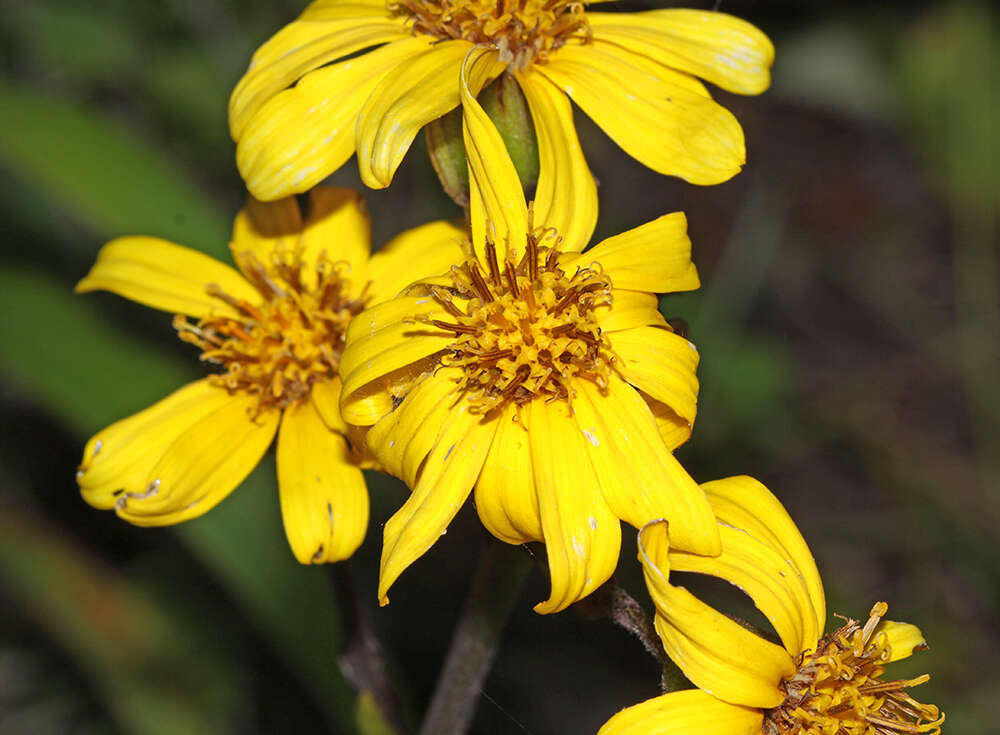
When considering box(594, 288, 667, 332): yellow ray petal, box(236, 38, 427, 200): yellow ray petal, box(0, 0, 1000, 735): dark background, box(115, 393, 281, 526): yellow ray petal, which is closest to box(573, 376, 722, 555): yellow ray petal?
box(594, 288, 667, 332): yellow ray petal

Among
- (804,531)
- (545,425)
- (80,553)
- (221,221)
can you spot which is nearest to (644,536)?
(545,425)

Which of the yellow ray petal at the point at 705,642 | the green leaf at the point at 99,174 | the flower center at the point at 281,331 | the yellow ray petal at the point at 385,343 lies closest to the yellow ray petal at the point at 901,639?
the yellow ray petal at the point at 705,642

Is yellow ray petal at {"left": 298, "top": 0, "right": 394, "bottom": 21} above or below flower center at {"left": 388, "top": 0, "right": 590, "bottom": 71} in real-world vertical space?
above

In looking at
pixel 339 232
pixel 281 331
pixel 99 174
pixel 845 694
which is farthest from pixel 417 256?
pixel 99 174

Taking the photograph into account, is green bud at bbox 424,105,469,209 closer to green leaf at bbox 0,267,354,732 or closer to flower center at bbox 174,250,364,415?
flower center at bbox 174,250,364,415

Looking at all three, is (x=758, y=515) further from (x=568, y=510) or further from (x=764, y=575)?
(x=568, y=510)
